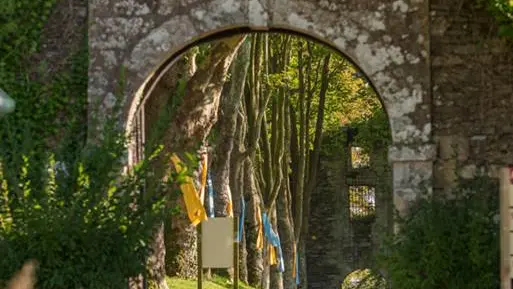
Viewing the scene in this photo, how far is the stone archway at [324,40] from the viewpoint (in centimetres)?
1138

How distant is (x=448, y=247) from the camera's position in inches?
423

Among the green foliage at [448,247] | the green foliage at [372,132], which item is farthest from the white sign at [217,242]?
the green foliage at [372,132]

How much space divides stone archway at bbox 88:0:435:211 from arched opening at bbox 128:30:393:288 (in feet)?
1.02

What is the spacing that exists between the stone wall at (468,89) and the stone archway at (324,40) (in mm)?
126

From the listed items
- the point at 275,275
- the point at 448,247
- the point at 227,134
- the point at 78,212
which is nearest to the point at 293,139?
the point at 275,275

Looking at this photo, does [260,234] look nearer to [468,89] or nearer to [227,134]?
[227,134]

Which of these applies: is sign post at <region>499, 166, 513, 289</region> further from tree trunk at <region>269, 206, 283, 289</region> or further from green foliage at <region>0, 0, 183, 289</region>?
tree trunk at <region>269, 206, 283, 289</region>

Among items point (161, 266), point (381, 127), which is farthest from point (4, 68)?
point (381, 127)

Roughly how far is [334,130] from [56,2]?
839 inches

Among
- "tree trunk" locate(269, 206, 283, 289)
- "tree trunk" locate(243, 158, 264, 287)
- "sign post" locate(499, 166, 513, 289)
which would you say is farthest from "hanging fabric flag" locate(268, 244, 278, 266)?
"sign post" locate(499, 166, 513, 289)

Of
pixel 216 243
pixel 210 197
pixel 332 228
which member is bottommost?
pixel 332 228

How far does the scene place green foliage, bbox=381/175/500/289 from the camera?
34.8 ft

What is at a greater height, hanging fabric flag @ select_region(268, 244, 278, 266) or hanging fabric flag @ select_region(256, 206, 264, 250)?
hanging fabric flag @ select_region(256, 206, 264, 250)

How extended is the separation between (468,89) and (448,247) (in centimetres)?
146
